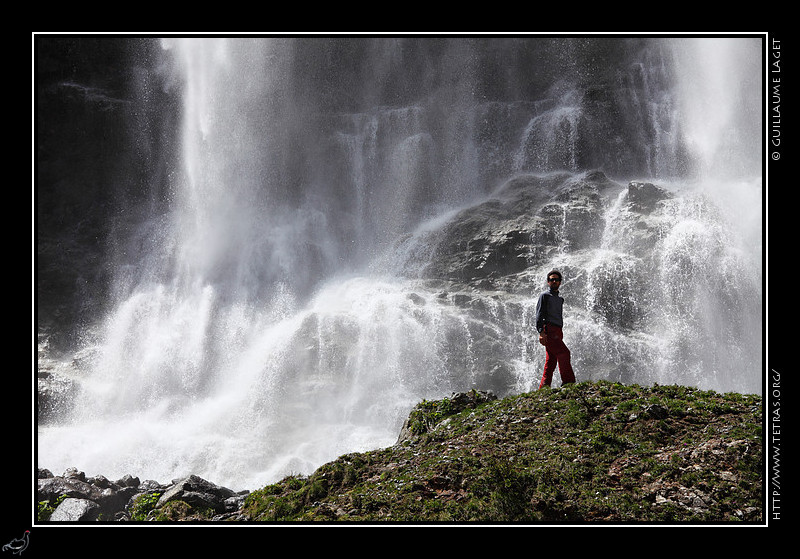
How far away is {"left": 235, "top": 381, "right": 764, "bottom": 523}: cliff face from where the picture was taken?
21.9 feet

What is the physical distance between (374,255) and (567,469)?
22.7 metres

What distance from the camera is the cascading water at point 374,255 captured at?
19641mm

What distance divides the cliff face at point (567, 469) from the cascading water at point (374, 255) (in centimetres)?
894

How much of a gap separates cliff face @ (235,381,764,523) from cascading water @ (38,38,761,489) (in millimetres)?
8937

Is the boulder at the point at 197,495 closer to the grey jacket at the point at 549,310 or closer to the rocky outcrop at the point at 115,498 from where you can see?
the rocky outcrop at the point at 115,498

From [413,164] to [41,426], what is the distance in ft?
70.2

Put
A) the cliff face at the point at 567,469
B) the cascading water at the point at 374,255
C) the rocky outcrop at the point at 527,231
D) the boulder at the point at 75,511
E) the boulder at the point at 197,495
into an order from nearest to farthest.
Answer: the cliff face at the point at 567,469, the boulder at the point at 197,495, the boulder at the point at 75,511, the cascading water at the point at 374,255, the rocky outcrop at the point at 527,231

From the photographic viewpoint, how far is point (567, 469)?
730 cm

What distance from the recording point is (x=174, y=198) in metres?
31.9

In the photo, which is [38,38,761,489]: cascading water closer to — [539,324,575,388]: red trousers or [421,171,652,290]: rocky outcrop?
[421,171,652,290]: rocky outcrop

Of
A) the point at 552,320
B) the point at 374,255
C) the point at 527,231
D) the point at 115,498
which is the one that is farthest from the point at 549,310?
the point at 374,255

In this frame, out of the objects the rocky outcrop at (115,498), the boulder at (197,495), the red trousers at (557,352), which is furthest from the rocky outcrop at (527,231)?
the boulder at (197,495)

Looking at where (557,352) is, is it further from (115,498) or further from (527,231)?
(527,231)

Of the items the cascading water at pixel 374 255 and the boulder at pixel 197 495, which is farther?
the cascading water at pixel 374 255
